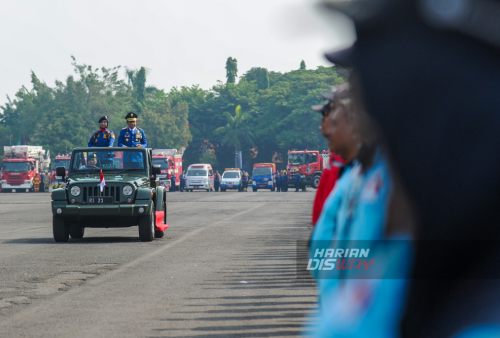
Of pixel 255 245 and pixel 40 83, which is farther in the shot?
pixel 40 83

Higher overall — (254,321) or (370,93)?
(370,93)

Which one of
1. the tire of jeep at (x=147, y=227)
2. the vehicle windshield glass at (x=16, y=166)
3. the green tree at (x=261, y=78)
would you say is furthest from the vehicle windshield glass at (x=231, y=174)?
the tire of jeep at (x=147, y=227)

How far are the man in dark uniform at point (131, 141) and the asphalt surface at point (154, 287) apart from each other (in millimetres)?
1571

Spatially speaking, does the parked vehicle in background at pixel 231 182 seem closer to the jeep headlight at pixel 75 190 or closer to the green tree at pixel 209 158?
the green tree at pixel 209 158

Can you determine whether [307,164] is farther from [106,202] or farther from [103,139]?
[106,202]

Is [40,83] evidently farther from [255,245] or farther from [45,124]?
[255,245]

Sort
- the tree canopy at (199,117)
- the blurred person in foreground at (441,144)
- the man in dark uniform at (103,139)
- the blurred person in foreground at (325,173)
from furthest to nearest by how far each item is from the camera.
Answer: the tree canopy at (199,117) < the man in dark uniform at (103,139) < the blurred person in foreground at (325,173) < the blurred person in foreground at (441,144)

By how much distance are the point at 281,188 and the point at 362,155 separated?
6336cm

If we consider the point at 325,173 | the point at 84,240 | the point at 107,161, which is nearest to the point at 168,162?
the point at 107,161

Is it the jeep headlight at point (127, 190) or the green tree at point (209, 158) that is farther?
the green tree at point (209, 158)

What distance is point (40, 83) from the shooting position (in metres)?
100

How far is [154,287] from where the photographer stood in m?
9.58

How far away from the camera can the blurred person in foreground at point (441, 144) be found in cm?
167

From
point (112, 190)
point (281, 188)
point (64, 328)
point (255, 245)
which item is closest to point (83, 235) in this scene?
point (112, 190)
